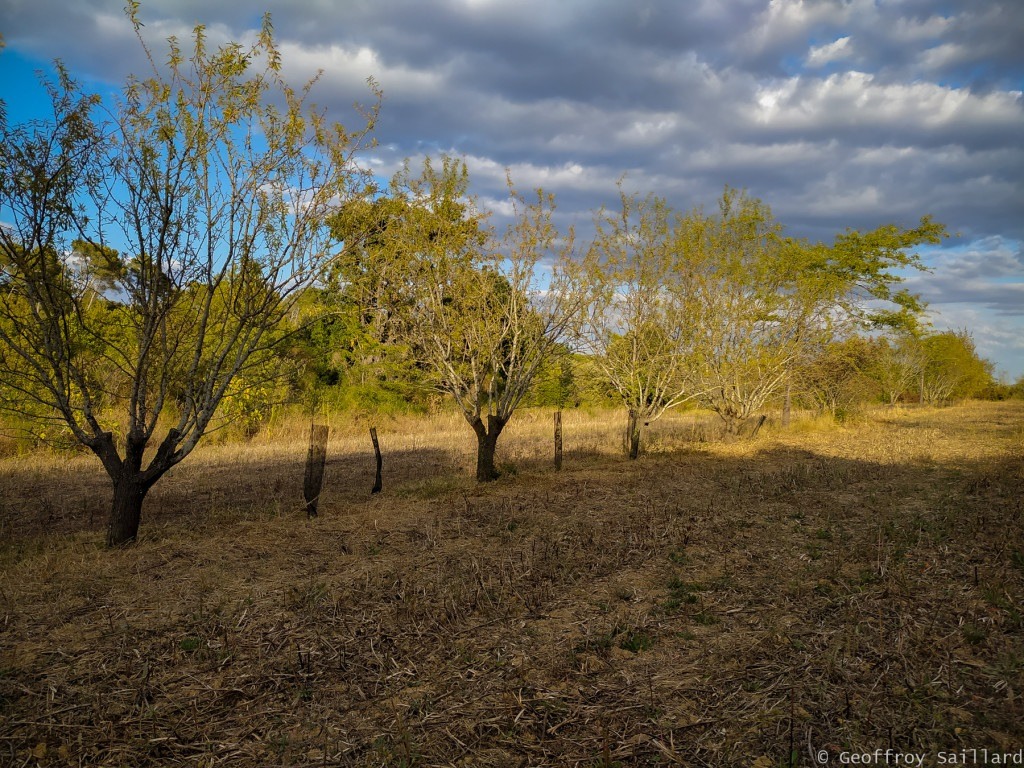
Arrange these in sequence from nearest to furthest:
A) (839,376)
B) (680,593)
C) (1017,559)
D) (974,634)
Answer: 1. (974,634)
2. (680,593)
3. (1017,559)
4. (839,376)

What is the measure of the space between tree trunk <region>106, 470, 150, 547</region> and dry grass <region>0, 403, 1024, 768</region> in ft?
0.85

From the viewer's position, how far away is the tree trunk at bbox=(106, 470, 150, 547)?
7.51 meters

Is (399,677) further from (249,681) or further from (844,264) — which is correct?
(844,264)

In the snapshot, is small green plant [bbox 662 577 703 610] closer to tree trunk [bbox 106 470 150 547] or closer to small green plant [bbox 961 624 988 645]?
small green plant [bbox 961 624 988 645]

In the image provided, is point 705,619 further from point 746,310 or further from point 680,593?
point 746,310

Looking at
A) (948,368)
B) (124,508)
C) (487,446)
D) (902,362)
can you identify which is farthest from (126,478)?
(948,368)

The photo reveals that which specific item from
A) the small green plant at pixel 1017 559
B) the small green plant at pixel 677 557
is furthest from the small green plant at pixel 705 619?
the small green plant at pixel 1017 559

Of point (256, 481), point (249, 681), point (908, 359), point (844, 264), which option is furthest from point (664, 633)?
point (908, 359)

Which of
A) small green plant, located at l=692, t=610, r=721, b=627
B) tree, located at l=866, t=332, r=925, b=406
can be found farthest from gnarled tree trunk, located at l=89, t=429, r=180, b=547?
tree, located at l=866, t=332, r=925, b=406

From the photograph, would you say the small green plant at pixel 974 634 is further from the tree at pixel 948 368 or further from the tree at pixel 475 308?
the tree at pixel 948 368

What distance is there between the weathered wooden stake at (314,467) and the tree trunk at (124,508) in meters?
2.25

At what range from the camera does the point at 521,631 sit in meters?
5.05

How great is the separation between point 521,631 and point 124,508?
556 cm

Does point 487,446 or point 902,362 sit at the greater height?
point 902,362
